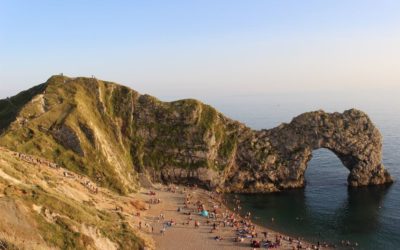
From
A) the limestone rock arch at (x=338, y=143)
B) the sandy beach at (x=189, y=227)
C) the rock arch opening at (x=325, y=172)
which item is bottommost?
the sandy beach at (x=189, y=227)

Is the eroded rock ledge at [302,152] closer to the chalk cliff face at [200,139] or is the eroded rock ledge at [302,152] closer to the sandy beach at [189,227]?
the chalk cliff face at [200,139]

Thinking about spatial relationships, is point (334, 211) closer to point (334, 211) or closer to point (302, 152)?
point (334, 211)

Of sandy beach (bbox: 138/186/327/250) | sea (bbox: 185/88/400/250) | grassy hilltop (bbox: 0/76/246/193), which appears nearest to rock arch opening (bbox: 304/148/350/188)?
sea (bbox: 185/88/400/250)

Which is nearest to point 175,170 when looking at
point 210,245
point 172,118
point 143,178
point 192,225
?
point 143,178

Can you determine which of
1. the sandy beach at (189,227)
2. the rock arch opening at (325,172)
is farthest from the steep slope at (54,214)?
the rock arch opening at (325,172)

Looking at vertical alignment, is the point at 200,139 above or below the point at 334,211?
above

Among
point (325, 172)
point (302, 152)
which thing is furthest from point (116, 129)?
point (325, 172)
